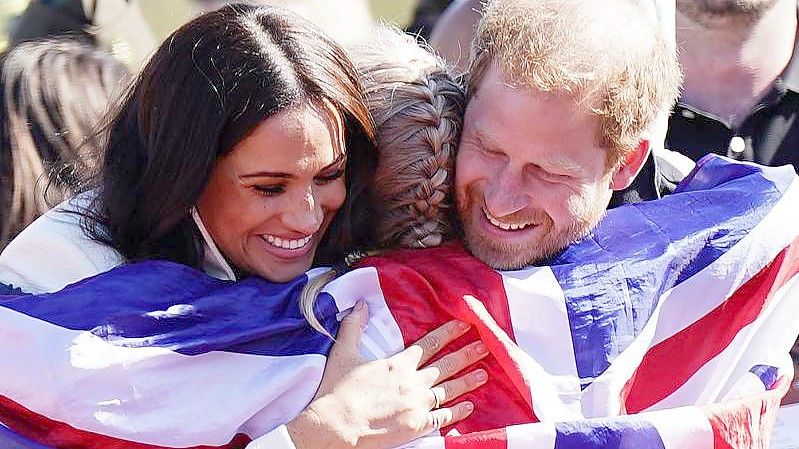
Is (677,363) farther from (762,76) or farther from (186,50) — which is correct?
(762,76)

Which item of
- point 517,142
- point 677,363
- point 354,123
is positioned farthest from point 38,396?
point 677,363


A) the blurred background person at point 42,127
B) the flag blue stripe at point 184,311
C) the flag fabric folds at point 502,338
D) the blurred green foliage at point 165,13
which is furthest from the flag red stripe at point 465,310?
the blurred green foliage at point 165,13

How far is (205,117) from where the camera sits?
65.9 inches

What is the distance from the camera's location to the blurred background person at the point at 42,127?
2084mm

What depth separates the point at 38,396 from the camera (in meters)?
1.52

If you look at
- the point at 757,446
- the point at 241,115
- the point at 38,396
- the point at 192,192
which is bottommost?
the point at 757,446

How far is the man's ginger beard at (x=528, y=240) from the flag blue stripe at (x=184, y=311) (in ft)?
0.83

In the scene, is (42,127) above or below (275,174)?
below

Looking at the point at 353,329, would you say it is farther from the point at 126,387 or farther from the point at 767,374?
the point at 767,374

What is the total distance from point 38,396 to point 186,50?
535mm

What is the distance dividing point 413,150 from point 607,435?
499 millimetres

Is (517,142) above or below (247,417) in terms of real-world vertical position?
above

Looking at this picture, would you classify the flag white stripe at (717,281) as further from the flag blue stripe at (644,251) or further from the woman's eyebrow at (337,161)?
the woman's eyebrow at (337,161)

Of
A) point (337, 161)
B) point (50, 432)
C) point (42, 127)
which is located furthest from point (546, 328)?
point (42, 127)
